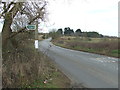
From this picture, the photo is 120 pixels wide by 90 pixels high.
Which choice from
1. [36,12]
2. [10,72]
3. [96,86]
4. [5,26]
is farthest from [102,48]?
[10,72]

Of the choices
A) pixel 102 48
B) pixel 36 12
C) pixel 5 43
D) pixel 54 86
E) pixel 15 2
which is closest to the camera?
pixel 54 86

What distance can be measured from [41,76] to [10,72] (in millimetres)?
1460

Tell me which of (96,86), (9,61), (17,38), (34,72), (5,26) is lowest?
(96,86)

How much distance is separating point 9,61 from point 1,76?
1.01 metres

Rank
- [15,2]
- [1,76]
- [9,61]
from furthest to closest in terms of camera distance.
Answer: [15,2]
[9,61]
[1,76]

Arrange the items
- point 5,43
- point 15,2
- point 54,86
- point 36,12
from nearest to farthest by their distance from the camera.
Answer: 1. point 54,86
2. point 15,2
3. point 5,43
4. point 36,12

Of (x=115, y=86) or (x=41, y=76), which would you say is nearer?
(x=115, y=86)

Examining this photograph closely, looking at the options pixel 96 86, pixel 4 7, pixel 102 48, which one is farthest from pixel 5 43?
pixel 102 48

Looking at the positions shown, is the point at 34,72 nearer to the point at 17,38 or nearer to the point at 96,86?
the point at 96,86

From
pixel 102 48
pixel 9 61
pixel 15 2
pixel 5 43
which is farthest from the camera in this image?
pixel 102 48

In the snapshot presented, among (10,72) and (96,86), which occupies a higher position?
(10,72)

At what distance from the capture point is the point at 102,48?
21.0 meters

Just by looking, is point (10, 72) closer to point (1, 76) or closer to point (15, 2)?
point (1, 76)

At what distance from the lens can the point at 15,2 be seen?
8.93 m
